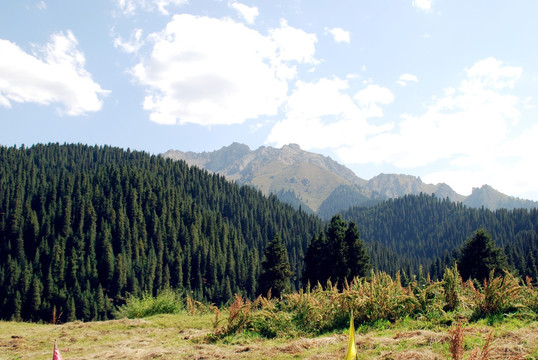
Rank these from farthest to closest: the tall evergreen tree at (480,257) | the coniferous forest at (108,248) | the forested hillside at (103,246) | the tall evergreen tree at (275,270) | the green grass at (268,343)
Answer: the coniferous forest at (108,248)
the forested hillside at (103,246)
the tall evergreen tree at (275,270)
the tall evergreen tree at (480,257)
the green grass at (268,343)

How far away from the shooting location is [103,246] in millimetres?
120688

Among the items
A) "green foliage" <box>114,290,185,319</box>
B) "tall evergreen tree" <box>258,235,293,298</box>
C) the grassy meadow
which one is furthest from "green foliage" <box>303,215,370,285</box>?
the grassy meadow

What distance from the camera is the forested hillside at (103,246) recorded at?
327ft

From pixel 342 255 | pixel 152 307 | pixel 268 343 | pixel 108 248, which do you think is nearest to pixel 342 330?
pixel 268 343

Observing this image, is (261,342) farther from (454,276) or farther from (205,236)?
(205,236)

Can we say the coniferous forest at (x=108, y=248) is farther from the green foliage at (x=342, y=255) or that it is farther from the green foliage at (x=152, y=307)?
the green foliage at (x=152, y=307)

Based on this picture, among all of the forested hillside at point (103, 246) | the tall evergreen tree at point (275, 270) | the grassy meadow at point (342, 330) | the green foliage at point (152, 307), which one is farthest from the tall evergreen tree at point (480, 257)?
the forested hillside at point (103, 246)

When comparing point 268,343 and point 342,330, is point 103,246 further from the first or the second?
point 342,330

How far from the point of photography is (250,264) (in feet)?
463

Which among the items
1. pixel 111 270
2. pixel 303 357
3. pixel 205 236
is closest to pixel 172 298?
pixel 303 357

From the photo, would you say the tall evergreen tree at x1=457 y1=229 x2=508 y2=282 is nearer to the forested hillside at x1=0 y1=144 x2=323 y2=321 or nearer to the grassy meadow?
the grassy meadow

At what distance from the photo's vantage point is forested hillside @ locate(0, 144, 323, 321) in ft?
327

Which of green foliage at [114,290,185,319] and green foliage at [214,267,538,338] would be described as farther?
green foliage at [114,290,185,319]

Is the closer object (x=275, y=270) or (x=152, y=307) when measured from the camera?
(x=152, y=307)
